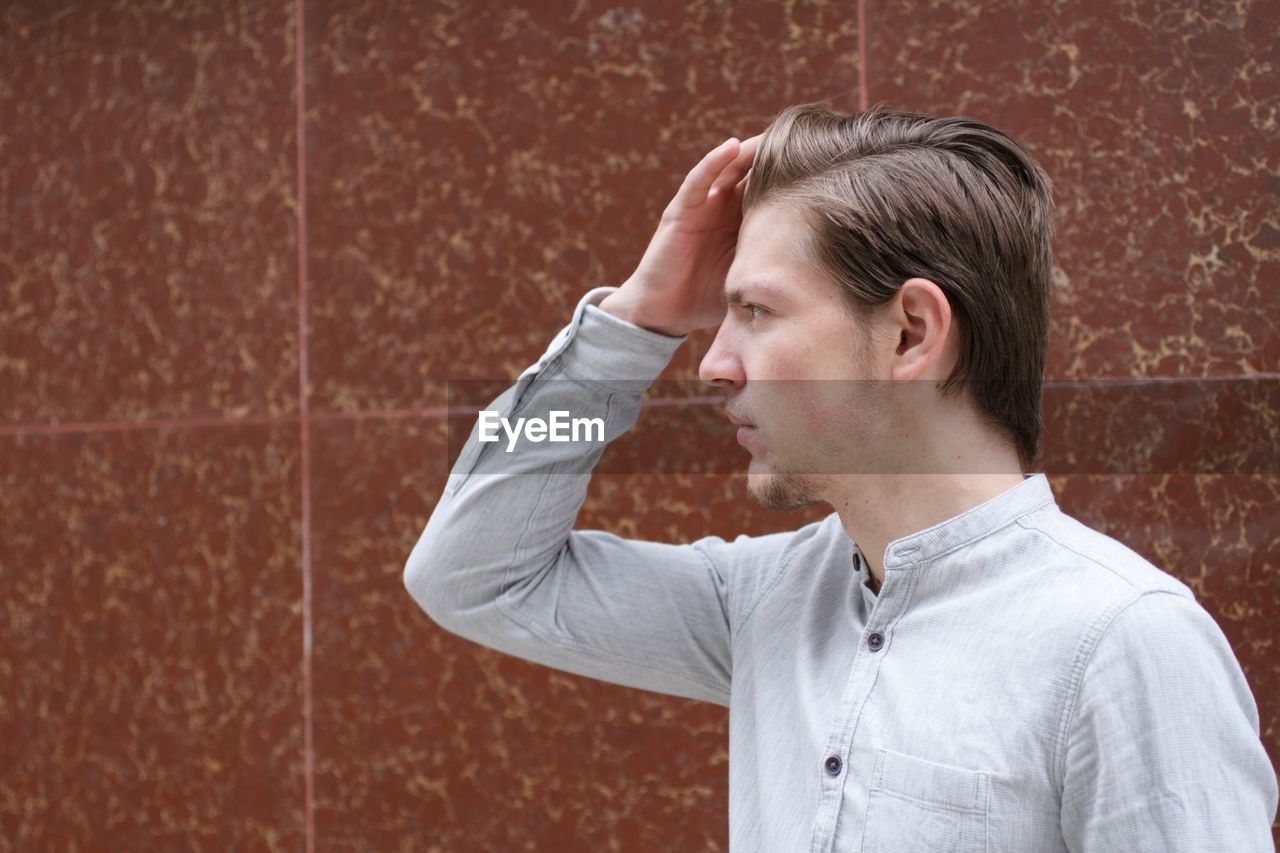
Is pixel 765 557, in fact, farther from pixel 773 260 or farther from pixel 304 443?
pixel 304 443

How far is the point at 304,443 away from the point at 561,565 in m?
0.76

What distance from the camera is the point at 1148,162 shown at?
4.82ft

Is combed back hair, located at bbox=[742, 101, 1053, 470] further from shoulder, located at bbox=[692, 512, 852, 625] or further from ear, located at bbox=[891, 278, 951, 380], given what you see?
shoulder, located at bbox=[692, 512, 852, 625]

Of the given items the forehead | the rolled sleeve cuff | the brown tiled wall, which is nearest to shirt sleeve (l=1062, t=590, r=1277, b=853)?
the forehead

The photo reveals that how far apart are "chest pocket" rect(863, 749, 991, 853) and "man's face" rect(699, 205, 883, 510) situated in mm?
230

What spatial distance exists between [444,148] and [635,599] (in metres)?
0.84

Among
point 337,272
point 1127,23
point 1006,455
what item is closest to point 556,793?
point 337,272

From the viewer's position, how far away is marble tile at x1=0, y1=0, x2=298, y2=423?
1838 mm

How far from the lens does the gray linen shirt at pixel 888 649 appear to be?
774 mm

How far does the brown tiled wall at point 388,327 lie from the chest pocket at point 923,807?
0.71 meters

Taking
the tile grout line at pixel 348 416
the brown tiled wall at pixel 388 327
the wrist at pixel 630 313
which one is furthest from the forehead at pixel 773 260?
the brown tiled wall at pixel 388 327

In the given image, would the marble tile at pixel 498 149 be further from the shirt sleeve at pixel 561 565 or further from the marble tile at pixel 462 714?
the shirt sleeve at pixel 561 565

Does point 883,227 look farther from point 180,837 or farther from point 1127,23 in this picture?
point 180,837

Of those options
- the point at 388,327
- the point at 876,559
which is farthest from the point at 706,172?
the point at 388,327
